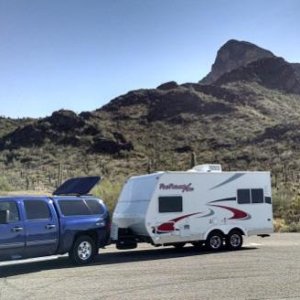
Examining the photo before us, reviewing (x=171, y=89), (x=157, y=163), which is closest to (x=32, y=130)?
(x=157, y=163)

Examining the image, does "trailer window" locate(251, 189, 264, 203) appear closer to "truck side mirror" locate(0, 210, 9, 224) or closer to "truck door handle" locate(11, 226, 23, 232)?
"truck door handle" locate(11, 226, 23, 232)

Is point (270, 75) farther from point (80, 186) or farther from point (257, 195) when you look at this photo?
point (80, 186)

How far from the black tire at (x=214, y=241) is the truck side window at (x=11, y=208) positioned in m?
6.82

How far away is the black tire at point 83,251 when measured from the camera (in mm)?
16369

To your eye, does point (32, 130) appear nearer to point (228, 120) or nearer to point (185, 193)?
point (228, 120)

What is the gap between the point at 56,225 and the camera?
1588 centimetres

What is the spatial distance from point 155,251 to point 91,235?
3.95 metres

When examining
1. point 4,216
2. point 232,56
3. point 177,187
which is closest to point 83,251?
point 4,216

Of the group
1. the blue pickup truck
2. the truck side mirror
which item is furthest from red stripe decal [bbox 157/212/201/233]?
the truck side mirror

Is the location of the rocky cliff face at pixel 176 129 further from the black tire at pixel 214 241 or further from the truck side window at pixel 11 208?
the truck side window at pixel 11 208

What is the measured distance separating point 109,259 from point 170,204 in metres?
2.61

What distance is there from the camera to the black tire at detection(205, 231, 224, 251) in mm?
19484

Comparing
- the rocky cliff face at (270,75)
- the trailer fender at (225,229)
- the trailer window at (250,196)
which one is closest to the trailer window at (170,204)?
the trailer fender at (225,229)

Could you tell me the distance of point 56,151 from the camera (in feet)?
211
